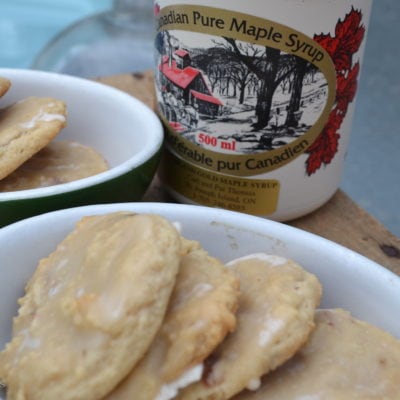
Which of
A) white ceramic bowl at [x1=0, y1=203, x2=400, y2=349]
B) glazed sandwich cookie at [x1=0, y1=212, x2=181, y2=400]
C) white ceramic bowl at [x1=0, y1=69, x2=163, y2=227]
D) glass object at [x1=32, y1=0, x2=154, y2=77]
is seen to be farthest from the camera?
glass object at [x1=32, y1=0, x2=154, y2=77]

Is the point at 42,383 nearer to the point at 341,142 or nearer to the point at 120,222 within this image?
the point at 120,222

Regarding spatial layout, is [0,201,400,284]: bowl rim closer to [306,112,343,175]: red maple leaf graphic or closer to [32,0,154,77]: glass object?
[306,112,343,175]: red maple leaf graphic

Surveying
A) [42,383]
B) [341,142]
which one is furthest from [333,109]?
[42,383]

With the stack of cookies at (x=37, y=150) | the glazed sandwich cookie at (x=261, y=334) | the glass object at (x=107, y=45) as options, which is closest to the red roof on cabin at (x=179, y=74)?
the stack of cookies at (x=37, y=150)

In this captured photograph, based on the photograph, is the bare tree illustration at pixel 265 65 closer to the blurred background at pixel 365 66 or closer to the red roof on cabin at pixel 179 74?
→ the red roof on cabin at pixel 179 74

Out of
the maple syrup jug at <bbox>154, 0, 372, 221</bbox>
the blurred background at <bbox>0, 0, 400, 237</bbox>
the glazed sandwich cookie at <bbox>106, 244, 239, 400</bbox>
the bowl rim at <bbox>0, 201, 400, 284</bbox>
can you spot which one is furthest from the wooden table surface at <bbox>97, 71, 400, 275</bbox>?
the blurred background at <bbox>0, 0, 400, 237</bbox>

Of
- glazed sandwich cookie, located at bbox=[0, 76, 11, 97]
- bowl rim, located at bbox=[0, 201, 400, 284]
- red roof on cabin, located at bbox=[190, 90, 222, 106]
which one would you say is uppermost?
red roof on cabin, located at bbox=[190, 90, 222, 106]

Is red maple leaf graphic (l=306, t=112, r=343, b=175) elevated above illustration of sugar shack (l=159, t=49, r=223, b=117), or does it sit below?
below
